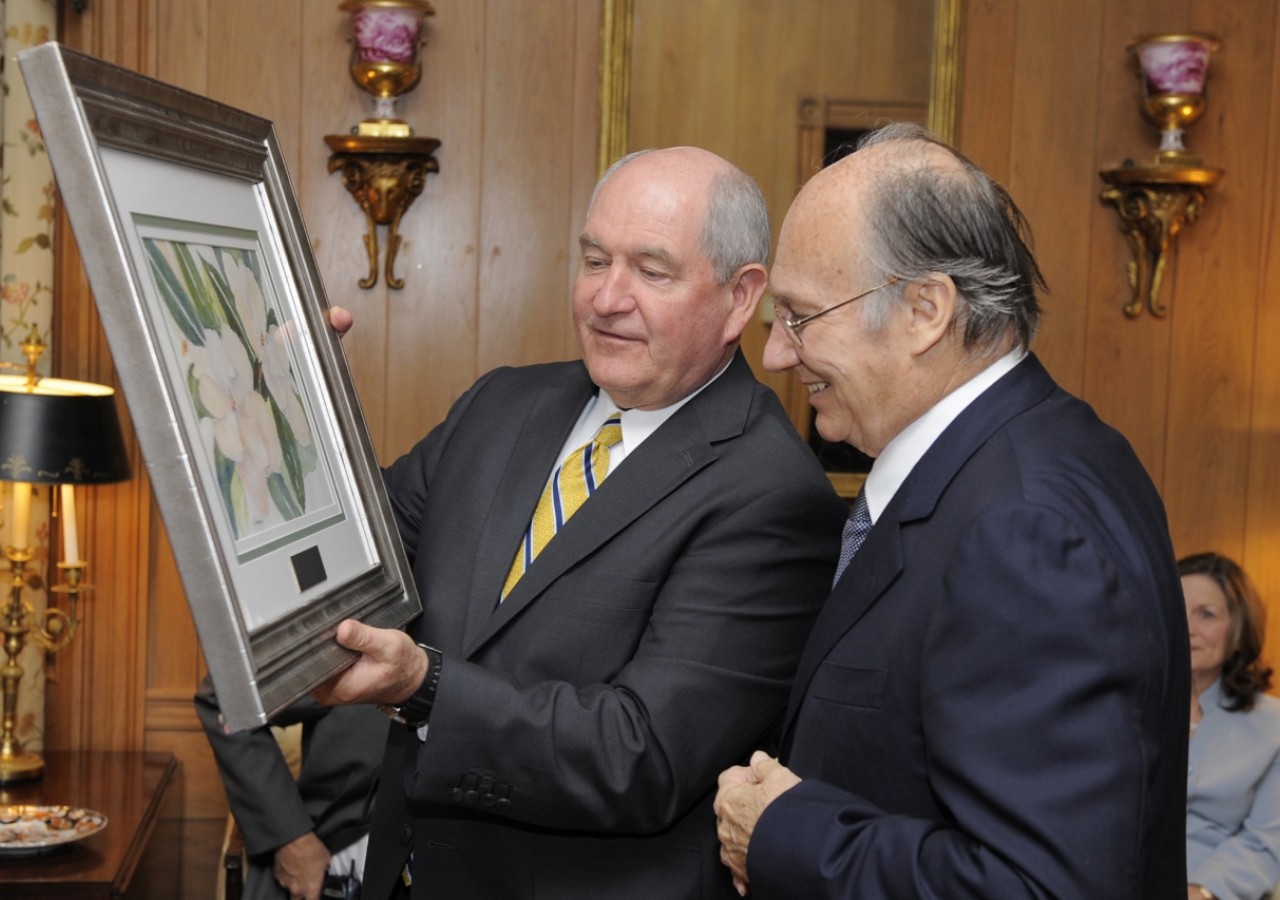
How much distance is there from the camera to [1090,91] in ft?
10.3

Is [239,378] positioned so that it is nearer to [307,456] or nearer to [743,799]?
[307,456]

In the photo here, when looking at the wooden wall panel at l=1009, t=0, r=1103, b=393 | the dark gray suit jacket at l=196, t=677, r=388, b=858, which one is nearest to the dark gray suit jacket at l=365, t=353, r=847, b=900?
the dark gray suit jacket at l=196, t=677, r=388, b=858

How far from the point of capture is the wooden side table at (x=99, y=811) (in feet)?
7.06

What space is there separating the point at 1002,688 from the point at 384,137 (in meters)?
2.19

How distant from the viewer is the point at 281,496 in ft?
3.75

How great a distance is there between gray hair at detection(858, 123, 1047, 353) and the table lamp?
1.82m

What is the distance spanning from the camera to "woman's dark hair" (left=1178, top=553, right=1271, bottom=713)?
2770 millimetres

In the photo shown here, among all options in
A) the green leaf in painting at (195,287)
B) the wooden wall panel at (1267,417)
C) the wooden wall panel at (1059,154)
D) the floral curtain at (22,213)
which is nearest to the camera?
the green leaf in painting at (195,287)

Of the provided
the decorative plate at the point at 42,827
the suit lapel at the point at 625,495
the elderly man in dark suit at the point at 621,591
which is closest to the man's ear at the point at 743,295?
the elderly man in dark suit at the point at 621,591

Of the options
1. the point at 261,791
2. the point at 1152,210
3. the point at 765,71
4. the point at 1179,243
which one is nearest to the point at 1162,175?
the point at 1152,210

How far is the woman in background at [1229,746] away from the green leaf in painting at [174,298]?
2.30 meters

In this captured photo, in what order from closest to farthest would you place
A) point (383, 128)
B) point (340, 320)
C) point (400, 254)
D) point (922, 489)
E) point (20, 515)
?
1. point (922, 489)
2. point (340, 320)
3. point (20, 515)
4. point (383, 128)
5. point (400, 254)

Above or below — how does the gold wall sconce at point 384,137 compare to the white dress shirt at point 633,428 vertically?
above

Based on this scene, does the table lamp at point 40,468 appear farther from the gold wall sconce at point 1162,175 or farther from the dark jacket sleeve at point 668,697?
the gold wall sconce at point 1162,175
